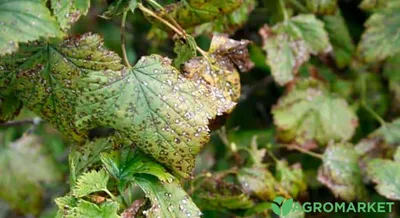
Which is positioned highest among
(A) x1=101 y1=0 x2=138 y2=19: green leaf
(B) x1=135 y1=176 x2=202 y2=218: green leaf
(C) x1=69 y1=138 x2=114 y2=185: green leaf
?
(A) x1=101 y1=0 x2=138 y2=19: green leaf

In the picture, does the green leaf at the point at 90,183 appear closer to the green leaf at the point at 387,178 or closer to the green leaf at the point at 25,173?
the green leaf at the point at 387,178

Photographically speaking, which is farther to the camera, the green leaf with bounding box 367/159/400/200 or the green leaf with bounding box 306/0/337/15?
the green leaf with bounding box 306/0/337/15


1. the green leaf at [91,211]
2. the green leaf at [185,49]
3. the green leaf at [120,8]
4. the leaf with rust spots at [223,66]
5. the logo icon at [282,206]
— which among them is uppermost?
the green leaf at [120,8]

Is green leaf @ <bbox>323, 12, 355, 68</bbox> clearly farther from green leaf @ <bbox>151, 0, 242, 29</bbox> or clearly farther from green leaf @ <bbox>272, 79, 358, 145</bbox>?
green leaf @ <bbox>151, 0, 242, 29</bbox>

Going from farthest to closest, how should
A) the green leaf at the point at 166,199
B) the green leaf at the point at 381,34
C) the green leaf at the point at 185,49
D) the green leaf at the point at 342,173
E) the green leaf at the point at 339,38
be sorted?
the green leaf at the point at 339,38 < the green leaf at the point at 381,34 < the green leaf at the point at 342,173 < the green leaf at the point at 185,49 < the green leaf at the point at 166,199

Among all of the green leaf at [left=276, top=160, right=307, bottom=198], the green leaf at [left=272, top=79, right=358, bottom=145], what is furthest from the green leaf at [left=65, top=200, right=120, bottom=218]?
the green leaf at [left=272, top=79, right=358, bottom=145]

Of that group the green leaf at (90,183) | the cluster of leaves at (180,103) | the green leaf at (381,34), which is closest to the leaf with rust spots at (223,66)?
the cluster of leaves at (180,103)

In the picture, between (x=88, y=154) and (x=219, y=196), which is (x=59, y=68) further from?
(x=219, y=196)

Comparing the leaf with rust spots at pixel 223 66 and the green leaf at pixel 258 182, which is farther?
the green leaf at pixel 258 182
